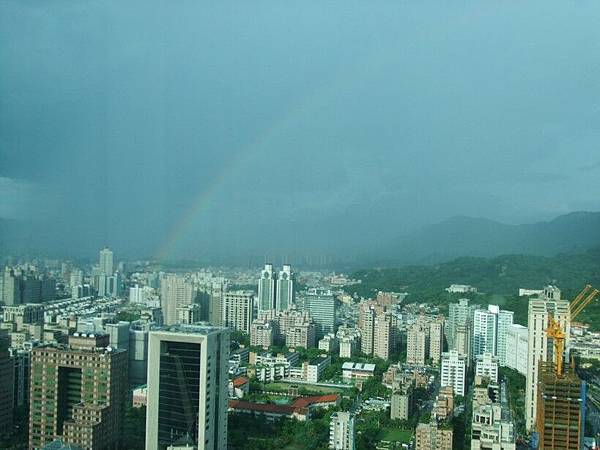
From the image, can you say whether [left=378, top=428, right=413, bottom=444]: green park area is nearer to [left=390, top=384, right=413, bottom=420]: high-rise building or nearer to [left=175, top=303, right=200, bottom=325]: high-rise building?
[left=390, top=384, right=413, bottom=420]: high-rise building

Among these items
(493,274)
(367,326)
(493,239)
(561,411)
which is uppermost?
(493,239)

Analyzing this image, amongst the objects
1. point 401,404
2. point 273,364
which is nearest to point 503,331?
point 401,404

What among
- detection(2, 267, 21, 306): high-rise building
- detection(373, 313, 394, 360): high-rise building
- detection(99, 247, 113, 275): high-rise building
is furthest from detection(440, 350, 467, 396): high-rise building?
detection(2, 267, 21, 306): high-rise building

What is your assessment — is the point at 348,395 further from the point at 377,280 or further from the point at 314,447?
the point at 377,280

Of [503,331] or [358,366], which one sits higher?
[503,331]

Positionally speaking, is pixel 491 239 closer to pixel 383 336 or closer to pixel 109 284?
pixel 383 336

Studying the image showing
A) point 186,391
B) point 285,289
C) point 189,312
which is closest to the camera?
point 186,391
